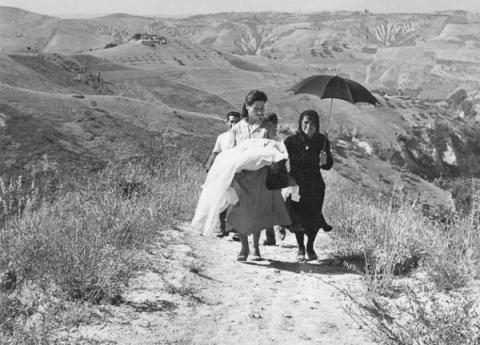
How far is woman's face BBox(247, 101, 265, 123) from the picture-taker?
590cm

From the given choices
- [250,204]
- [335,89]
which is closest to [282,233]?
[250,204]

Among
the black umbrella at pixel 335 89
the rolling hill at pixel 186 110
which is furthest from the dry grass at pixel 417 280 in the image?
the black umbrella at pixel 335 89

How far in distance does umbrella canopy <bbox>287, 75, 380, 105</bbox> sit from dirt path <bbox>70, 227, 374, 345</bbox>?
6.32 feet

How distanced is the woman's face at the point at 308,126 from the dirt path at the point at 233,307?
1.48m

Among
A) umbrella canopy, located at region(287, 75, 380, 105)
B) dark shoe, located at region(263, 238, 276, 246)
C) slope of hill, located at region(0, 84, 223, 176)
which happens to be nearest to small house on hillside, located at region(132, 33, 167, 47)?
slope of hill, located at region(0, 84, 223, 176)

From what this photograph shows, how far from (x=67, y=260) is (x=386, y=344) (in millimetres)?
2404

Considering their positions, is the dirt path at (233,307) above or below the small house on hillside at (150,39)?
below

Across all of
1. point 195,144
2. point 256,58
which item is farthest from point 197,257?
point 256,58

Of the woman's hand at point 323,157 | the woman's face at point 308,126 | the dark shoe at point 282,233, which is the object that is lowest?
the dark shoe at point 282,233

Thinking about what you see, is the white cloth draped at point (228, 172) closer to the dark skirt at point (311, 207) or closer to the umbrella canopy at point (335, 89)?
the dark skirt at point (311, 207)

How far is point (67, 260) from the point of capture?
4.16 meters

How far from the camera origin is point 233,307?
14.4ft

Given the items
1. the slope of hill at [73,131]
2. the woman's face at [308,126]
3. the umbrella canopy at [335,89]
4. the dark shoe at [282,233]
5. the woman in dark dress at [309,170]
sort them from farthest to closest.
A: the slope of hill at [73,131], the dark shoe at [282,233], the umbrella canopy at [335,89], the woman in dark dress at [309,170], the woman's face at [308,126]

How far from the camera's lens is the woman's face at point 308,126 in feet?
19.3
